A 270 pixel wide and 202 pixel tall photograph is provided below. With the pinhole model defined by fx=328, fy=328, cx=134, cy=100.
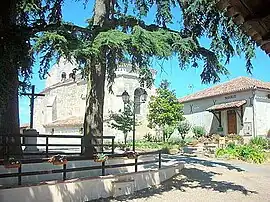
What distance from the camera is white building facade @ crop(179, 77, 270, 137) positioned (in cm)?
2325

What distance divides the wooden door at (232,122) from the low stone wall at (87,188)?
51.5ft

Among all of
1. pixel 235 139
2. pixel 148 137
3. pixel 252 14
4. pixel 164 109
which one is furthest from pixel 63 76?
pixel 252 14

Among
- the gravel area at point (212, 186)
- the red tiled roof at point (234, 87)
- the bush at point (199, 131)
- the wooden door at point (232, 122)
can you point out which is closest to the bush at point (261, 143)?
the red tiled roof at point (234, 87)

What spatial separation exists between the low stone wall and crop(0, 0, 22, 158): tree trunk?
307 centimetres

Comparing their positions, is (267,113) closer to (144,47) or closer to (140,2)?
(140,2)

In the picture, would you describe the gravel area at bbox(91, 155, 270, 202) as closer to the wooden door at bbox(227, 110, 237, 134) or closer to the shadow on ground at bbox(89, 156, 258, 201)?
the shadow on ground at bbox(89, 156, 258, 201)

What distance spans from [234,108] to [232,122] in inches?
65.1

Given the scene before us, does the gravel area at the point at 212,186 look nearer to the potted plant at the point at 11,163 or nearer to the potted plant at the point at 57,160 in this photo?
the potted plant at the point at 57,160

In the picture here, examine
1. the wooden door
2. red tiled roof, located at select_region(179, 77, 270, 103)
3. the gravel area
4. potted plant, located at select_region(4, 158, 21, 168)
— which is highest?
red tiled roof, located at select_region(179, 77, 270, 103)

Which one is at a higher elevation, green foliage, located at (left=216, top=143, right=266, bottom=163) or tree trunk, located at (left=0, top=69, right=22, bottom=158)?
tree trunk, located at (left=0, top=69, right=22, bottom=158)

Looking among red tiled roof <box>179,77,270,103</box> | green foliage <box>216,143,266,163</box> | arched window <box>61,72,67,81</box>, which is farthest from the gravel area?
arched window <box>61,72,67,81</box>

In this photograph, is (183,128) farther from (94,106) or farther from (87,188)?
(87,188)

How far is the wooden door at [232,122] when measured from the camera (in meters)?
25.0

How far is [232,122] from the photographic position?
83.5ft
